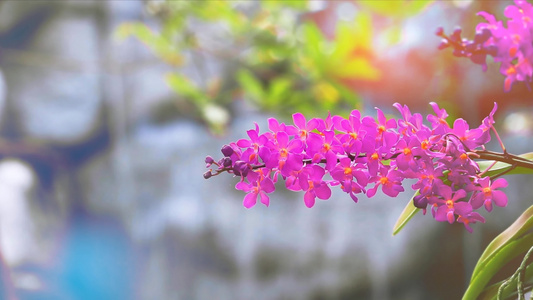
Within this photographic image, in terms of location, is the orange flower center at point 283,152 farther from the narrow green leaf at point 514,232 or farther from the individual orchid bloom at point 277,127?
the narrow green leaf at point 514,232

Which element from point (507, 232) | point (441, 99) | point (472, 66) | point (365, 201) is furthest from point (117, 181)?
point (507, 232)

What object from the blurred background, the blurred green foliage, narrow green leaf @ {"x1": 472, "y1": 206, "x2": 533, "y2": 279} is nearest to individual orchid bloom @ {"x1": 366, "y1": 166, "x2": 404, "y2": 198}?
narrow green leaf @ {"x1": 472, "y1": 206, "x2": 533, "y2": 279}

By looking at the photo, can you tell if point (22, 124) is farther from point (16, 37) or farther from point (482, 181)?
point (482, 181)

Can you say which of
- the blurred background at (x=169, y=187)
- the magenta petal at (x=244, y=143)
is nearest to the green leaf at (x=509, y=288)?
the magenta petal at (x=244, y=143)

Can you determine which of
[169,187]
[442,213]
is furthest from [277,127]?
[169,187]

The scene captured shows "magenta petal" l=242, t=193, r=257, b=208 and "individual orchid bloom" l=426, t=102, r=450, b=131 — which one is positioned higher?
"individual orchid bloom" l=426, t=102, r=450, b=131

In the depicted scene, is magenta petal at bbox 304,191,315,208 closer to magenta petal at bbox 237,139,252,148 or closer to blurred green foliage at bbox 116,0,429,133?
magenta petal at bbox 237,139,252,148

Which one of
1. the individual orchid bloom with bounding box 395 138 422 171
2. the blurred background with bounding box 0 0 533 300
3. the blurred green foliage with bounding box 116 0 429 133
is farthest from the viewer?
the blurred background with bounding box 0 0 533 300
